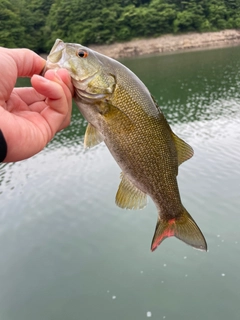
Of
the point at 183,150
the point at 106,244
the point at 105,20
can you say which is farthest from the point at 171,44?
the point at 183,150

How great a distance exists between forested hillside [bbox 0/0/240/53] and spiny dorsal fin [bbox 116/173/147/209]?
253 ft

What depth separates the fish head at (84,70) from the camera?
286 centimetres

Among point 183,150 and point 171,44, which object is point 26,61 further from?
point 171,44

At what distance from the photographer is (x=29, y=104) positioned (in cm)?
316

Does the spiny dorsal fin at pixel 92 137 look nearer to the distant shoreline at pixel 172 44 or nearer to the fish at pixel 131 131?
the fish at pixel 131 131

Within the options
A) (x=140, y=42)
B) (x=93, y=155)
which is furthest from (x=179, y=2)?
(x=93, y=155)

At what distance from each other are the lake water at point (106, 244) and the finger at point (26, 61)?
777cm

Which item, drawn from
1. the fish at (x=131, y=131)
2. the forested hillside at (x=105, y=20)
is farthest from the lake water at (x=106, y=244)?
the forested hillside at (x=105, y=20)

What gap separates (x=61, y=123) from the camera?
307cm

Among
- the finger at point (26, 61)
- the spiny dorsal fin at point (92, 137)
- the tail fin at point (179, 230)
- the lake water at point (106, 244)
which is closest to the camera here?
the finger at point (26, 61)

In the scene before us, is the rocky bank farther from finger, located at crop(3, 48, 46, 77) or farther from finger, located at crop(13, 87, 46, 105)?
finger, located at crop(3, 48, 46, 77)

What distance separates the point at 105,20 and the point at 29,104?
285 feet

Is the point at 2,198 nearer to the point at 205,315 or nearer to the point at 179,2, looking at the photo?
the point at 205,315

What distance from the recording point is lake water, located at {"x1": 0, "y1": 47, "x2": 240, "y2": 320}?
9.20m
